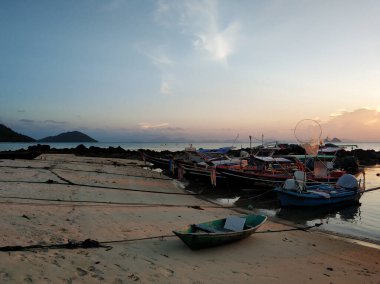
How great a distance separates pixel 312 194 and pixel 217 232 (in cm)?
1081

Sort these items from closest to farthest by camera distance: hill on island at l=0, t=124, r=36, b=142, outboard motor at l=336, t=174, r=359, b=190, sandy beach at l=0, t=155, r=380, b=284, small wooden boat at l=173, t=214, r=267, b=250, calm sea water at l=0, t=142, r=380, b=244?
sandy beach at l=0, t=155, r=380, b=284
small wooden boat at l=173, t=214, r=267, b=250
calm sea water at l=0, t=142, r=380, b=244
outboard motor at l=336, t=174, r=359, b=190
hill on island at l=0, t=124, r=36, b=142

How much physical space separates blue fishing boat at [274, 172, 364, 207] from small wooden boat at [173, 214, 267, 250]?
7688 millimetres

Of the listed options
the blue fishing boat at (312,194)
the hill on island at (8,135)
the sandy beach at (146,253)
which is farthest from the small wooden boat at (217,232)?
the hill on island at (8,135)

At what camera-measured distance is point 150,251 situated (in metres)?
7.86

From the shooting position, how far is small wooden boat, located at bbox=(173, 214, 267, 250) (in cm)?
807

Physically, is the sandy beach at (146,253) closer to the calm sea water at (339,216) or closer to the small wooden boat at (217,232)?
the small wooden boat at (217,232)

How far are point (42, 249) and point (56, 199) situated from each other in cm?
653

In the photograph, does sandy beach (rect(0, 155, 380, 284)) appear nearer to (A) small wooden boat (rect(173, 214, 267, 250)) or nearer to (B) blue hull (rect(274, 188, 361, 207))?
(A) small wooden boat (rect(173, 214, 267, 250))

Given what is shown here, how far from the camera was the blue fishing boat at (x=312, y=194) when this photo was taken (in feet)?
58.1

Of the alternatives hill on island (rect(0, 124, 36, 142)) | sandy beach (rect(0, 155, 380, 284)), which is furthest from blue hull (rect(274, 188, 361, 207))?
hill on island (rect(0, 124, 36, 142))

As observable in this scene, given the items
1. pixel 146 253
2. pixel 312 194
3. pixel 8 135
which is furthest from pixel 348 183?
pixel 8 135

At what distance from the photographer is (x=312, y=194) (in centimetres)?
1797

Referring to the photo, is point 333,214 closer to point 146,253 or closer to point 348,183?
point 348,183

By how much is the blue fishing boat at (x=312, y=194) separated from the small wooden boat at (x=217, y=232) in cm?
769
